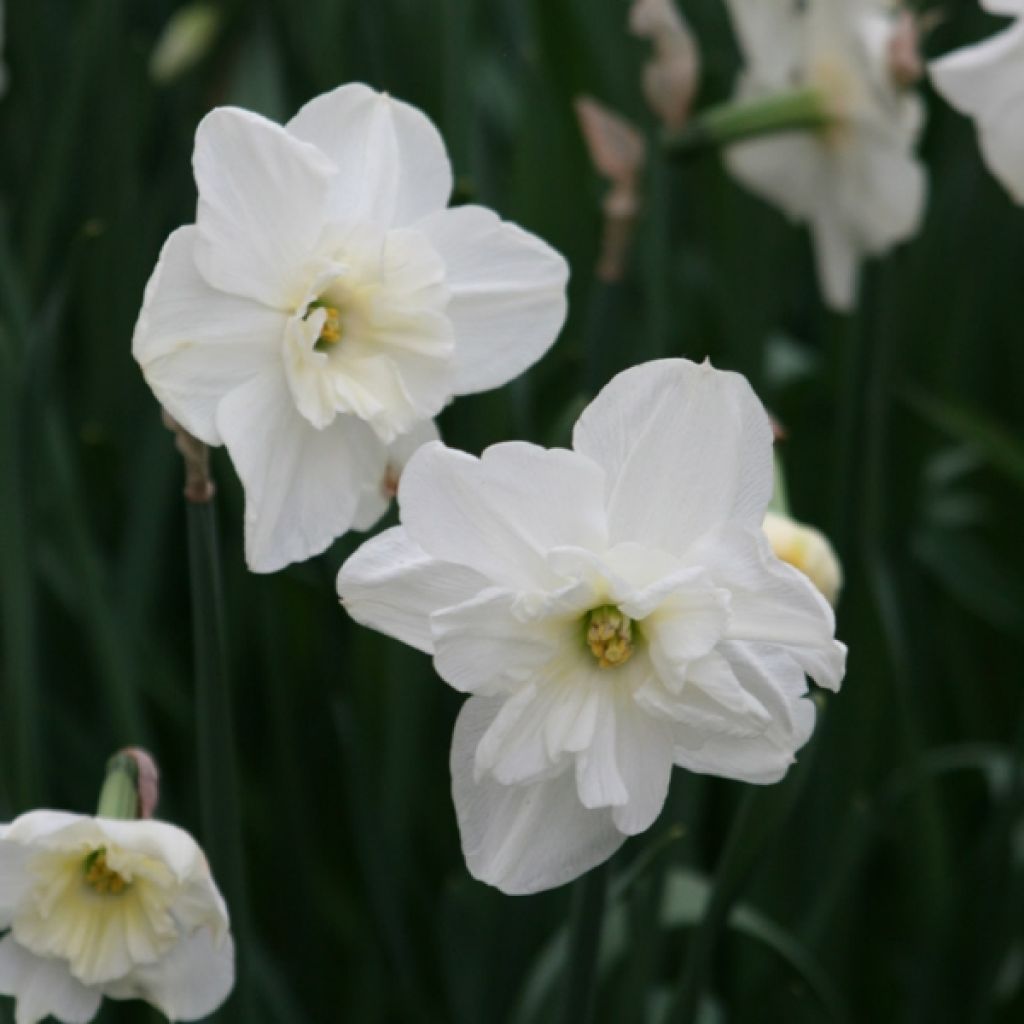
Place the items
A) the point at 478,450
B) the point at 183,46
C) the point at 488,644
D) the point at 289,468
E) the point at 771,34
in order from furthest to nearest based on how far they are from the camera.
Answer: the point at 183,46 < the point at 771,34 < the point at 478,450 < the point at 289,468 < the point at 488,644

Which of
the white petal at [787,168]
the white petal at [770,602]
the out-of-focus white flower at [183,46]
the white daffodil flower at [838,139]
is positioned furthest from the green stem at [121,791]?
the out-of-focus white flower at [183,46]

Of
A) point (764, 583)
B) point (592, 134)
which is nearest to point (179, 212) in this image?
point (592, 134)

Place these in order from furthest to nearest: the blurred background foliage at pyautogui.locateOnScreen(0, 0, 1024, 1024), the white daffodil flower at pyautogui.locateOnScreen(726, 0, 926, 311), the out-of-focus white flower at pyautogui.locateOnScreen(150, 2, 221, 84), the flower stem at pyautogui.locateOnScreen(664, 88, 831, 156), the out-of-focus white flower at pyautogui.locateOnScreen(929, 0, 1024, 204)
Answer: the out-of-focus white flower at pyautogui.locateOnScreen(150, 2, 221, 84) → the white daffodil flower at pyautogui.locateOnScreen(726, 0, 926, 311) → the flower stem at pyautogui.locateOnScreen(664, 88, 831, 156) → the blurred background foliage at pyautogui.locateOnScreen(0, 0, 1024, 1024) → the out-of-focus white flower at pyautogui.locateOnScreen(929, 0, 1024, 204)

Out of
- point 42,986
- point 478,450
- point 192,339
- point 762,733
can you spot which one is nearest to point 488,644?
point 762,733

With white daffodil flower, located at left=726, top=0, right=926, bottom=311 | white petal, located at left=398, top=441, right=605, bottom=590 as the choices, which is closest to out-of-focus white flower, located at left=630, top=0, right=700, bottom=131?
white daffodil flower, located at left=726, top=0, right=926, bottom=311

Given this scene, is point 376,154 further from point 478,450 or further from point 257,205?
point 478,450

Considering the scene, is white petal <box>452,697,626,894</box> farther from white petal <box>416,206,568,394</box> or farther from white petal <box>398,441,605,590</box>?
white petal <box>416,206,568,394</box>

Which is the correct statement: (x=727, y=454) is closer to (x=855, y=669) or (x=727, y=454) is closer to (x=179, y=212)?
(x=855, y=669)
